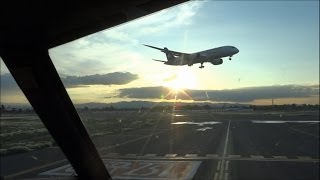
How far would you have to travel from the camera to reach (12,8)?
335 centimetres

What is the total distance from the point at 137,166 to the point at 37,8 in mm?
15872

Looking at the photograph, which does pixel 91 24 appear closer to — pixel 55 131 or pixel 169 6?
pixel 169 6

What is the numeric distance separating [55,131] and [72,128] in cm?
18

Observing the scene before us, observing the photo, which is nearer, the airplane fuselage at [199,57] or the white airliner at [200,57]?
the white airliner at [200,57]

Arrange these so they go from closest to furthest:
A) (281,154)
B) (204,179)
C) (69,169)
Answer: (204,179) < (69,169) < (281,154)

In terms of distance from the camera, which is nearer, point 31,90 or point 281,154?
point 31,90

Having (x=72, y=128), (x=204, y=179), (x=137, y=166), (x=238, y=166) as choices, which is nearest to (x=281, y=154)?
(x=238, y=166)

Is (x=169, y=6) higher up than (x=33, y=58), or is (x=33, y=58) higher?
(x=169, y=6)

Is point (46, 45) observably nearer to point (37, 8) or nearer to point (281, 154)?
point (37, 8)

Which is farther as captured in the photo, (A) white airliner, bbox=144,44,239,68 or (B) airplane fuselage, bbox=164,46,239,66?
(B) airplane fuselage, bbox=164,46,239,66

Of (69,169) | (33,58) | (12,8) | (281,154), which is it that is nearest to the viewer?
(12,8)

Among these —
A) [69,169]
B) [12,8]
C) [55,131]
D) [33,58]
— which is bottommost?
[69,169]

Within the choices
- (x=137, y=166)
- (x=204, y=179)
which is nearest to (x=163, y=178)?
(x=204, y=179)

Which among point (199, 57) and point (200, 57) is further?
point (200, 57)
